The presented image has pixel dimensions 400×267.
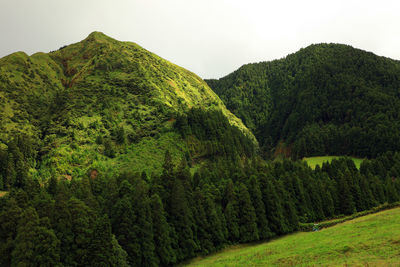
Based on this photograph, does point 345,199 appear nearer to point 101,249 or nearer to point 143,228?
point 143,228

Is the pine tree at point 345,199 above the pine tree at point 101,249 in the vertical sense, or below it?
below

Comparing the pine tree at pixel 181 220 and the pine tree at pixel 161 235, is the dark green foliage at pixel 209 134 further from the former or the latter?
the pine tree at pixel 161 235

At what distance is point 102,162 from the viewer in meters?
100

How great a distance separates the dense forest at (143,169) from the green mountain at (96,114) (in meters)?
0.66

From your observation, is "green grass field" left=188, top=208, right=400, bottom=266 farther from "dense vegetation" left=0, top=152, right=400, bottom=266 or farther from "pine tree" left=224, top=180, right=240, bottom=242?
"pine tree" left=224, top=180, right=240, bottom=242

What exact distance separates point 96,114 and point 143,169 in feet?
140

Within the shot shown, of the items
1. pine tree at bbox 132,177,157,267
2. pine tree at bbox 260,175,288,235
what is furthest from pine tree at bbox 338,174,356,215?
pine tree at bbox 132,177,157,267

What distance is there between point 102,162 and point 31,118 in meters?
47.5

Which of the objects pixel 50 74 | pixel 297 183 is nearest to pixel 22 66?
pixel 50 74

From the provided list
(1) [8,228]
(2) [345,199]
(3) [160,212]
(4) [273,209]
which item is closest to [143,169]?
(3) [160,212]

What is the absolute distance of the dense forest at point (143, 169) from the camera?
43688 millimetres

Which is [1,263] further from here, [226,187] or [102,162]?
[102,162]

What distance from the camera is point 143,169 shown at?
96.9 metres

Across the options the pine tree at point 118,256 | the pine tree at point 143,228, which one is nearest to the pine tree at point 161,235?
the pine tree at point 143,228
